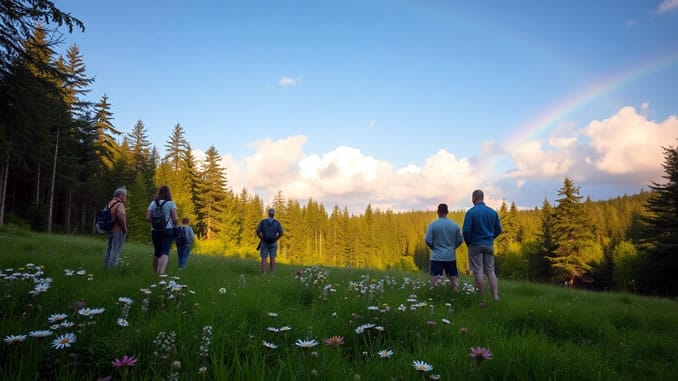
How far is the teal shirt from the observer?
26.7 feet

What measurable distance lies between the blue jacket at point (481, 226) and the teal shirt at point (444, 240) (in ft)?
0.93

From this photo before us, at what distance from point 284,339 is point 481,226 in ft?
19.1

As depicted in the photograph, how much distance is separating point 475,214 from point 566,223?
4081 centimetres

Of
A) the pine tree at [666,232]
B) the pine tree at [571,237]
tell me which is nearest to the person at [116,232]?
the pine tree at [666,232]

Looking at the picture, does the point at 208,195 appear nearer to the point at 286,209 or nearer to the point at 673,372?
the point at 286,209

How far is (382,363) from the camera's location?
2.62m

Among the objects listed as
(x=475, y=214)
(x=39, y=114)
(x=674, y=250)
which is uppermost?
(x=39, y=114)

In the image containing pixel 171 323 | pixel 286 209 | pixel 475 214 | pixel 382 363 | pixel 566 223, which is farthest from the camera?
pixel 286 209

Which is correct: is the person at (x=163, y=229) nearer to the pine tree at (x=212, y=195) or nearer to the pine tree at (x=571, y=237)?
the pine tree at (x=571, y=237)

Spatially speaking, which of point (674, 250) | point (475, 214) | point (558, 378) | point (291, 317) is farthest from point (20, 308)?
point (674, 250)

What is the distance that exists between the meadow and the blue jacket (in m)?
1.83

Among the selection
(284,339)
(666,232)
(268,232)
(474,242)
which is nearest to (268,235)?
(268,232)

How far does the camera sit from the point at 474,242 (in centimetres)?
784

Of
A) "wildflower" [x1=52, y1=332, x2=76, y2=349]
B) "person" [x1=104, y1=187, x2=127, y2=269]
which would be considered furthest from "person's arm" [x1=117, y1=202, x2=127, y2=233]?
"wildflower" [x1=52, y1=332, x2=76, y2=349]
